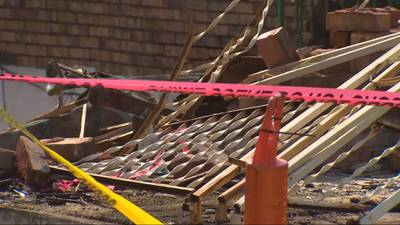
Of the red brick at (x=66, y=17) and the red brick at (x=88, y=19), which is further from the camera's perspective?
the red brick at (x=66, y=17)

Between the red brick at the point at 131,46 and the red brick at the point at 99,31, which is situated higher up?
the red brick at the point at 99,31

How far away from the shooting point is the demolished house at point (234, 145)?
561cm

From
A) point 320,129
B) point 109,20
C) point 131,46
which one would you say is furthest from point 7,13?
point 320,129

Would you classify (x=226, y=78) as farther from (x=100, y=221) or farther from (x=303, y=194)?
(x=100, y=221)

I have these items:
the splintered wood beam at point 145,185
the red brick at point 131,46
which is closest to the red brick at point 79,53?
the red brick at point 131,46

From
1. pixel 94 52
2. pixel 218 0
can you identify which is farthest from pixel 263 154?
pixel 94 52

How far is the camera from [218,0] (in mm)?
11000

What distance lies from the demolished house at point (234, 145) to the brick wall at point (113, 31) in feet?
8.20

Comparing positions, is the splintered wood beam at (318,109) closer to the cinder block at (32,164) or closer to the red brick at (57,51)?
the cinder block at (32,164)

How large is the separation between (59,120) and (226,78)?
1.50 meters

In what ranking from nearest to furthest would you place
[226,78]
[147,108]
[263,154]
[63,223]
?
[263,154] < [63,223] < [226,78] < [147,108]

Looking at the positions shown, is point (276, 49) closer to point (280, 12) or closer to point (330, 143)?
point (330, 143)

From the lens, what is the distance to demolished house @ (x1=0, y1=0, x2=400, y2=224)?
18.4ft

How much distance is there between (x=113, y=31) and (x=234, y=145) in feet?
20.0
